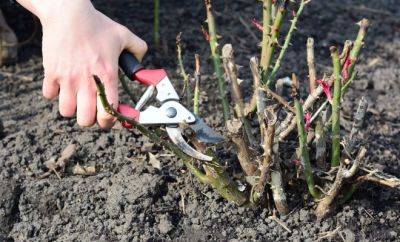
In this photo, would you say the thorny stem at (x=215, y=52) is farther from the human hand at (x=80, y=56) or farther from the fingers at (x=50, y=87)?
the fingers at (x=50, y=87)

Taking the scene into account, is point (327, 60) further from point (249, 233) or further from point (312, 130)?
point (249, 233)

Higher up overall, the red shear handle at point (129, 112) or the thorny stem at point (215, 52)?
the thorny stem at point (215, 52)

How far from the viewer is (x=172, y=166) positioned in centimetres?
200

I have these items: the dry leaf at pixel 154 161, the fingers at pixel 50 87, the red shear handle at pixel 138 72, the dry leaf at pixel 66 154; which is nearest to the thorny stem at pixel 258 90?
the red shear handle at pixel 138 72

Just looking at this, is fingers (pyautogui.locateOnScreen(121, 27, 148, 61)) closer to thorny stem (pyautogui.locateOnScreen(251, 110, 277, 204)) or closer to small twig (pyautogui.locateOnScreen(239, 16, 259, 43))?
thorny stem (pyautogui.locateOnScreen(251, 110, 277, 204))

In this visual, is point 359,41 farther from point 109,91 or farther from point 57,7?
point 57,7

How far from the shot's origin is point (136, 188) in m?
1.90

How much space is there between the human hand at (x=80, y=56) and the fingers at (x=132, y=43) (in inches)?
0.6

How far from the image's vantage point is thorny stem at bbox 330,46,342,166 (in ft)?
5.22

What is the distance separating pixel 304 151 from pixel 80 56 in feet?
1.95

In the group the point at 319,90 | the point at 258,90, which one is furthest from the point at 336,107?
the point at 258,90

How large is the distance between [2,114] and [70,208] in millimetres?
505

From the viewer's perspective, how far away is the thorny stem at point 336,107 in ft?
5.22

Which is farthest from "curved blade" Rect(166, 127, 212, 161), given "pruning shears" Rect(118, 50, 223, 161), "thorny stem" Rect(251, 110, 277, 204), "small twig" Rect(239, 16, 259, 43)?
"small twig" Rect(239, 16, 259, 43)
